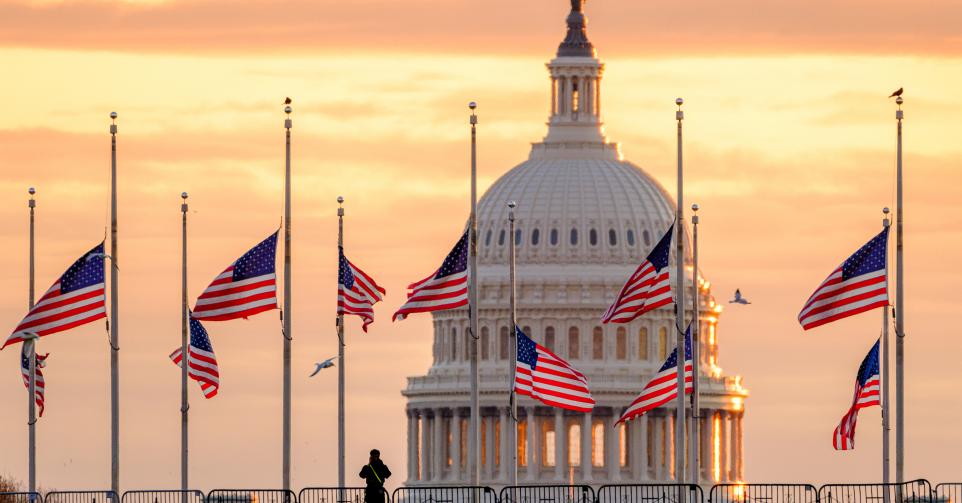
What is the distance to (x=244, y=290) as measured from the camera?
7190 inches

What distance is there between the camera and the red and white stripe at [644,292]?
18712cm

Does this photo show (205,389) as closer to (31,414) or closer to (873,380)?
(31,414)

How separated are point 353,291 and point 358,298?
1.58 ft

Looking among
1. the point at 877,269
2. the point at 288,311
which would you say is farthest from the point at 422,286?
the point at 877,269

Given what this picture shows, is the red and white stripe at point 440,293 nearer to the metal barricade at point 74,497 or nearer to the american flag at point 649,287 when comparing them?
the american flag at point 649,287

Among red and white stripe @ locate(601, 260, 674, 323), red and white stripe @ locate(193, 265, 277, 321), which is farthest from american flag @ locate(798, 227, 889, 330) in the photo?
red and white stripe @ locate(193, 265, 277, 321)

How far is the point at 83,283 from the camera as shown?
18488 centimetres

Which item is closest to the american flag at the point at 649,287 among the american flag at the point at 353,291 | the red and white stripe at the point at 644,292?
the red and white stripe at the point at 644,292

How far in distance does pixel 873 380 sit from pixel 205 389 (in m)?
23.8

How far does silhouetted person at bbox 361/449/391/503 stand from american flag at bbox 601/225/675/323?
80.4 feet

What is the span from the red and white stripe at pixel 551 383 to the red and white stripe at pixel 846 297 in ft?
40.2

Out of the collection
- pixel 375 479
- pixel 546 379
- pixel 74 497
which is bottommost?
pixel 74 497

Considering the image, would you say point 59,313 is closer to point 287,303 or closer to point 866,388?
point 287,303

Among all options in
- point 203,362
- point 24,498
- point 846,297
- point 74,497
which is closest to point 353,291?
point 203,362
